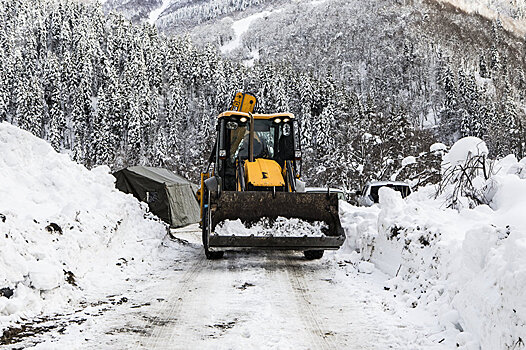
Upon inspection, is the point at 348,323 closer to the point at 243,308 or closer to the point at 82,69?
the point at 243,308

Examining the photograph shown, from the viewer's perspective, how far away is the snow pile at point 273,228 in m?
7.55

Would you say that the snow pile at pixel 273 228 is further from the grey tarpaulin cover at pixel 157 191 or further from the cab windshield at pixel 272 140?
the grey tarpaulin cover at pixel 157 191

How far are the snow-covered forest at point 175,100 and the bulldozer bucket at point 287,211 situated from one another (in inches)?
1055

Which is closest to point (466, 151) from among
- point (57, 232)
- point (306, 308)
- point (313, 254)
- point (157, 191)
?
point (313, 254)

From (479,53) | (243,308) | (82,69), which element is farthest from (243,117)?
(479,53)

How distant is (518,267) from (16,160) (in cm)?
754

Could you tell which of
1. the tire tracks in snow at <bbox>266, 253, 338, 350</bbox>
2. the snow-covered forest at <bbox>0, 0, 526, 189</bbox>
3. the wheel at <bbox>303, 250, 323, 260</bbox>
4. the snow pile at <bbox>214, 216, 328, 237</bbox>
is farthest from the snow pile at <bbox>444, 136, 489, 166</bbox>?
the snow-covered forest at <bbox>0, 0, 526, 189</bbox>

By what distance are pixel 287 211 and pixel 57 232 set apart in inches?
146

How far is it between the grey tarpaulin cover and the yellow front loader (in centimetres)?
695

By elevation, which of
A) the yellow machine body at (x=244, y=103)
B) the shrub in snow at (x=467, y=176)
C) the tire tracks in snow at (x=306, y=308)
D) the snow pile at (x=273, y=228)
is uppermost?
the yellow machine body at (x=244, y=103)

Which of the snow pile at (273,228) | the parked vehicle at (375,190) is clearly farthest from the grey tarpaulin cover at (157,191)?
the snow pile at (273,228)

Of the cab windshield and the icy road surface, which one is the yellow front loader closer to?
the cab windshield

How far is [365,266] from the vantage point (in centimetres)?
705

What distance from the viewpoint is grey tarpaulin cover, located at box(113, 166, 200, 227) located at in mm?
16578
